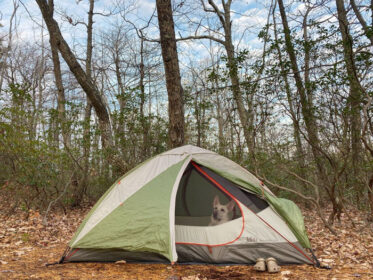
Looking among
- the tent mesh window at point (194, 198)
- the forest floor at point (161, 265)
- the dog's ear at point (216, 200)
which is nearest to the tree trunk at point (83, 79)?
the forest floor at point (161, 265)

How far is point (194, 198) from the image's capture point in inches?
182

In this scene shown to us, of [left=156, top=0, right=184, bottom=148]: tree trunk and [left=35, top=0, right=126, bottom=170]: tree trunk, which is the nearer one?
[left=156, top=0, right=184, bottom=148]: tree trunk

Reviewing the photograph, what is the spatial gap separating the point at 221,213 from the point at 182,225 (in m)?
0.60

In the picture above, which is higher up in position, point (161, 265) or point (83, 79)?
point (83, 79)

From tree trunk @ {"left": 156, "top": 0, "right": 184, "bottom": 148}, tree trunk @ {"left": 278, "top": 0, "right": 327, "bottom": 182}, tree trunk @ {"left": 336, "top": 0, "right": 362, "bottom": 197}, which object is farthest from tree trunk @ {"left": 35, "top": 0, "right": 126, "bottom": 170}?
tree trunk @ {"left": 336, "top": 0, "right": 362, "bottom": 197}

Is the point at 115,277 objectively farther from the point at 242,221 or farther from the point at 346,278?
the point at 346,278

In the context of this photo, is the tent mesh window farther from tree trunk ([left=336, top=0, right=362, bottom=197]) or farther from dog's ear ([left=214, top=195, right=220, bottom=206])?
tree trunk ([left=336, top=0, right=362, bottom=197])

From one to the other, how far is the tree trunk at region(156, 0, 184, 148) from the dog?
2234 millimetres

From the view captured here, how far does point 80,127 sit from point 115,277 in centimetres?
611

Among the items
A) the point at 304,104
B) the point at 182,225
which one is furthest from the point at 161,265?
the point at 304,104

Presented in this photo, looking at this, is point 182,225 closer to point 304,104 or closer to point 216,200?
point 216,200

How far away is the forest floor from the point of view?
3105 mm

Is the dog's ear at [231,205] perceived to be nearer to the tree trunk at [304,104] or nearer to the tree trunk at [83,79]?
the tree trunk at [304,104]

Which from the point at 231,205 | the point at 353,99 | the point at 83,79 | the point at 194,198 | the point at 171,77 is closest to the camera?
the point at 231,205
